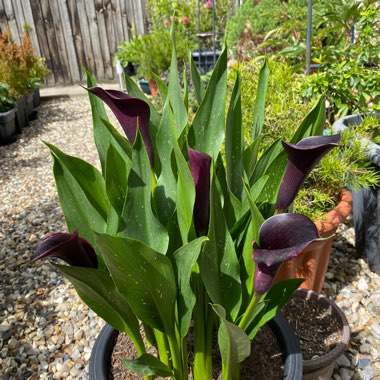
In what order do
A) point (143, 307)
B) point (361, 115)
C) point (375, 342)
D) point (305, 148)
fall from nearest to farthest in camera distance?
point (305, 148) < point (143, 307) < point (375, 342) < point (361, 115)

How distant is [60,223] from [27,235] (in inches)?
8.3

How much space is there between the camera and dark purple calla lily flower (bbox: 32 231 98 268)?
2.26ft

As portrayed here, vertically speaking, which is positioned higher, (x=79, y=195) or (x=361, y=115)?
(x=79, y=195)

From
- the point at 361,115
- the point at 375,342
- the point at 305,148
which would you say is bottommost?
the point at 375,342

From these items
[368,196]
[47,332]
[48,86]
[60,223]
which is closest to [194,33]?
[48,86]

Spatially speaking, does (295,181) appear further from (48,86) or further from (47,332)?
(48,86)

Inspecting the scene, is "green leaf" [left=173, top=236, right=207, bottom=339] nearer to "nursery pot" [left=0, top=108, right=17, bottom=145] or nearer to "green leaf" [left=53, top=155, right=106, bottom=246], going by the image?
"green leaf" [left=53, top=155, right=106, bottom=246]

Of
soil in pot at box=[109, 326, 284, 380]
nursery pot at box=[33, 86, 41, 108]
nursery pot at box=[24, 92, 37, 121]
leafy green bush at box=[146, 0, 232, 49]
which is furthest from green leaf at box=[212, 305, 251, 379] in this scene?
nursery pot at box=[33, 86, 41, 108]

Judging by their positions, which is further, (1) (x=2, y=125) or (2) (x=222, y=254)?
(1) (x=2, y=125)

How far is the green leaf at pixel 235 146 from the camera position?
95 cm

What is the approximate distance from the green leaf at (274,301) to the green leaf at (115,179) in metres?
0.38

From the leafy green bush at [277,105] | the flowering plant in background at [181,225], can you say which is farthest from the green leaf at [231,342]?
the leafy green bush at [277,105]

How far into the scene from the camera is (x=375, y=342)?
1621 mm

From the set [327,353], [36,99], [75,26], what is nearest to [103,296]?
[327,353]
